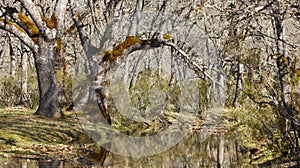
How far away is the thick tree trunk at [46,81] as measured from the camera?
1371 cm

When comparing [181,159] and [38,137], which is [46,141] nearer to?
[38,137]

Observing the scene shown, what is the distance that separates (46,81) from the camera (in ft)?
45.2

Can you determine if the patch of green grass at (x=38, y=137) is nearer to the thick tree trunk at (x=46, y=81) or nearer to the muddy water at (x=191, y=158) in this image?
the thick tree trunk at (x=46, y=81)

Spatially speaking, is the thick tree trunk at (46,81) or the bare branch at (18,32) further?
the thick tree trunk at (46,81)

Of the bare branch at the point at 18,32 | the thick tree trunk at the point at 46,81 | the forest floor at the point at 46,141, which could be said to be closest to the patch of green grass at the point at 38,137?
the forest floor at the point at 46,141

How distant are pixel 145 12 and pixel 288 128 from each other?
14738 mm

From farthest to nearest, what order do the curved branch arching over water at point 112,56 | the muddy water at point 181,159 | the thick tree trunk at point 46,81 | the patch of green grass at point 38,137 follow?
the curved branch arching over water at point 112,56 → the thick tree trunk at point 46,81 → the patch of green grass at point 38,137 → the muddy water at point 181,159

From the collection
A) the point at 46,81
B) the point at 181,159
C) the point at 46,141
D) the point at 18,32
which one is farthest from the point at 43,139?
the point at 18,32

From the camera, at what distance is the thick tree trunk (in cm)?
1371

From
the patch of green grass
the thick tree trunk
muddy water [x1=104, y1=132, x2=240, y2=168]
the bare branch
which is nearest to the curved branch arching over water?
the patch of green grass

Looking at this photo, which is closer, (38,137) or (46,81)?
(38,137)

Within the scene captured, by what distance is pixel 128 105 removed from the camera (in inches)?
627

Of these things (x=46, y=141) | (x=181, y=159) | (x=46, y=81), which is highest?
(x=46, y=81)

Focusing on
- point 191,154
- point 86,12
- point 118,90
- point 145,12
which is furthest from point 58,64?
point 145,12
